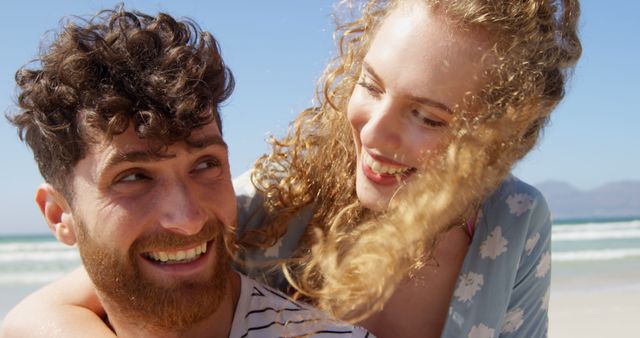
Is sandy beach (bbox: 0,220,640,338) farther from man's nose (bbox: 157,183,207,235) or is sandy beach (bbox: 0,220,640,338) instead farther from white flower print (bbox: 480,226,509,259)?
man's nose (bbox: 157,183,207,235)

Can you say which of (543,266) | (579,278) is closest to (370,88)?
(543,266)

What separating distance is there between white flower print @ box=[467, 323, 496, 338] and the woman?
11 mm

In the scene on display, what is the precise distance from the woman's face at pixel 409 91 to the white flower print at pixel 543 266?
0.96 meters

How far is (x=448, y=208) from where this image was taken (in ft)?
8.21

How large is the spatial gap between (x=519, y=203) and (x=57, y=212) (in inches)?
80.8

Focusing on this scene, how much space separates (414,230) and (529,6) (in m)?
0.94

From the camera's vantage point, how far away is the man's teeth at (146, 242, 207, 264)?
260cm

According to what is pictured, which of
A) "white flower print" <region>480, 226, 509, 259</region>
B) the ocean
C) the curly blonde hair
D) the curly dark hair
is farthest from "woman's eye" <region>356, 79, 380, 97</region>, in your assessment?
the ocean

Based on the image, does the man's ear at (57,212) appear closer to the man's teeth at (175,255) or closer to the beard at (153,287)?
the beard at (153,287)

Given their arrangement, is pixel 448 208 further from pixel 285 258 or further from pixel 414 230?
pixel 285 258

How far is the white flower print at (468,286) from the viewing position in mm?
3002

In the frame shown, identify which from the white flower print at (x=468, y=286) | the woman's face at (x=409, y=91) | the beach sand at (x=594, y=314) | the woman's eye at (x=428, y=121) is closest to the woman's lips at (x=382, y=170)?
the woman's face at (x=409, y=91)

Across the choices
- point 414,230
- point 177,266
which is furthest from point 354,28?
point 177,266

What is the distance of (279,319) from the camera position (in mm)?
2717
